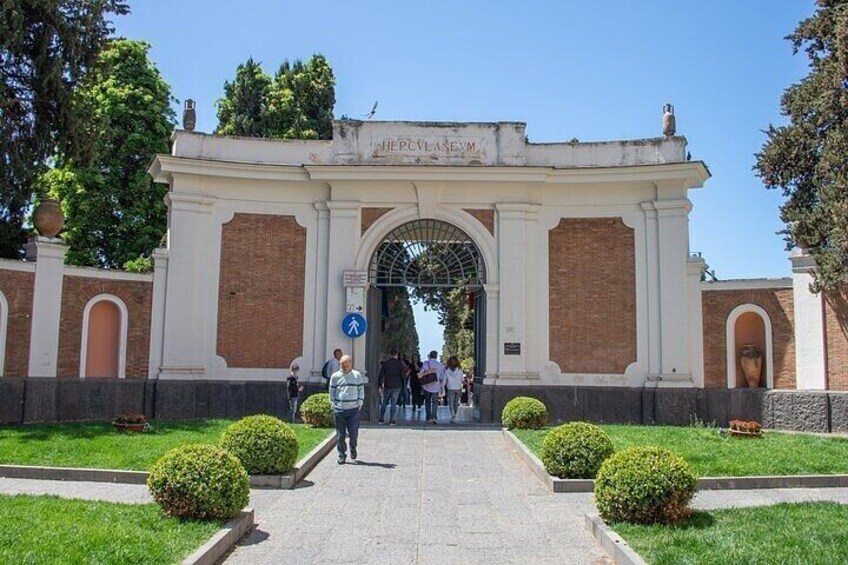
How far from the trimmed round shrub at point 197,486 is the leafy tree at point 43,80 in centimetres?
1156

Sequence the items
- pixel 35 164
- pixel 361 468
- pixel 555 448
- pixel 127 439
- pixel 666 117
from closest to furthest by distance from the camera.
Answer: pixel 555 448, pixel 361 468, pixel 127 439, pixel 35 164, pixel 666 117

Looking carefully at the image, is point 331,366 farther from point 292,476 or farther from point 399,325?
point 399,325

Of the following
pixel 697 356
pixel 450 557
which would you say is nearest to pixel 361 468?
pixel 450 557

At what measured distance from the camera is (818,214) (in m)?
18.0

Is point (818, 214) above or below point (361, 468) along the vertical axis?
above

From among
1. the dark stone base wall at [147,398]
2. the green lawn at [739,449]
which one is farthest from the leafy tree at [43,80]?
the green lawn at [739,449]

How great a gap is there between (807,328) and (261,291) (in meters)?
12.9

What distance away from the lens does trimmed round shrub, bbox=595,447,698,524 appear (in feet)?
26.4

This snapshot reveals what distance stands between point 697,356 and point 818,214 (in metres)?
4.24

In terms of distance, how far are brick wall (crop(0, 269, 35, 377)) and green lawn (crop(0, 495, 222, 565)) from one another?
10.3 meters

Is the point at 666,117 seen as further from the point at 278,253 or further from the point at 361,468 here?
→ the point at 361,468

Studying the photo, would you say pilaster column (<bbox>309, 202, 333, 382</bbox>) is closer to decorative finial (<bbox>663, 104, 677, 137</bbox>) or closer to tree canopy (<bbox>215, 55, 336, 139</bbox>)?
decorative finial (<bbox>663, 104, 677, 137</bbox>)

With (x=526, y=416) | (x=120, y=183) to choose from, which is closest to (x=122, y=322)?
(x=526, y=416)

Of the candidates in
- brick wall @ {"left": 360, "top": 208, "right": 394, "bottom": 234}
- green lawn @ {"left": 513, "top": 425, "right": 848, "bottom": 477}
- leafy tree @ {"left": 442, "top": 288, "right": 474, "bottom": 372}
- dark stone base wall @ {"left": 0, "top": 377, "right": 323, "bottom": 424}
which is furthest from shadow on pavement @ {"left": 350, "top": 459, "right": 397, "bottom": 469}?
leafy tree @ {"left": 442, "top": 288, "right": 474, "bottom": 372}
